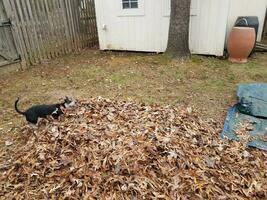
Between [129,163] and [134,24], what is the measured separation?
17.1 feet

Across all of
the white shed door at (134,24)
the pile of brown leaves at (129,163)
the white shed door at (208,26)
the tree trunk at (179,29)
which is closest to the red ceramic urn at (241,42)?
the white shed door at (208,26)

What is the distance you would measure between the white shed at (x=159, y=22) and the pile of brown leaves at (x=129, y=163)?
376cm

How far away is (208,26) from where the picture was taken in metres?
6.13

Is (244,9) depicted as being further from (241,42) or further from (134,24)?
(134,24)

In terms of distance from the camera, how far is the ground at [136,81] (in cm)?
415

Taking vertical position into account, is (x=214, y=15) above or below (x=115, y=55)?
above

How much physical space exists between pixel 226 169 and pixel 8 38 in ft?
17.4

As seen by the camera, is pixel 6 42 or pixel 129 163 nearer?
pixel 129 163

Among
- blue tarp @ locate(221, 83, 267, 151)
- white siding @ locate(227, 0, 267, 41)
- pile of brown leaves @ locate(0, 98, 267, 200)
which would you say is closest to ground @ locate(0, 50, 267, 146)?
blue tarp @ locate(221, 83, 267, 151)

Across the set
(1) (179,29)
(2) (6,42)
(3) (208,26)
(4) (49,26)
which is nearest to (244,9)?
(3) (208,26)

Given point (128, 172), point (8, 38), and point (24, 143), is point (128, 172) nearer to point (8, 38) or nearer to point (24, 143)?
point (24, 143)

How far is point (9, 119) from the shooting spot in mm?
3742

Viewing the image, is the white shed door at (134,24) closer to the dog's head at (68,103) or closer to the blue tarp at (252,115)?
the blue tarp at (252,115)

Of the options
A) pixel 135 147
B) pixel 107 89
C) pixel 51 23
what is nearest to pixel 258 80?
pixel 107 89
